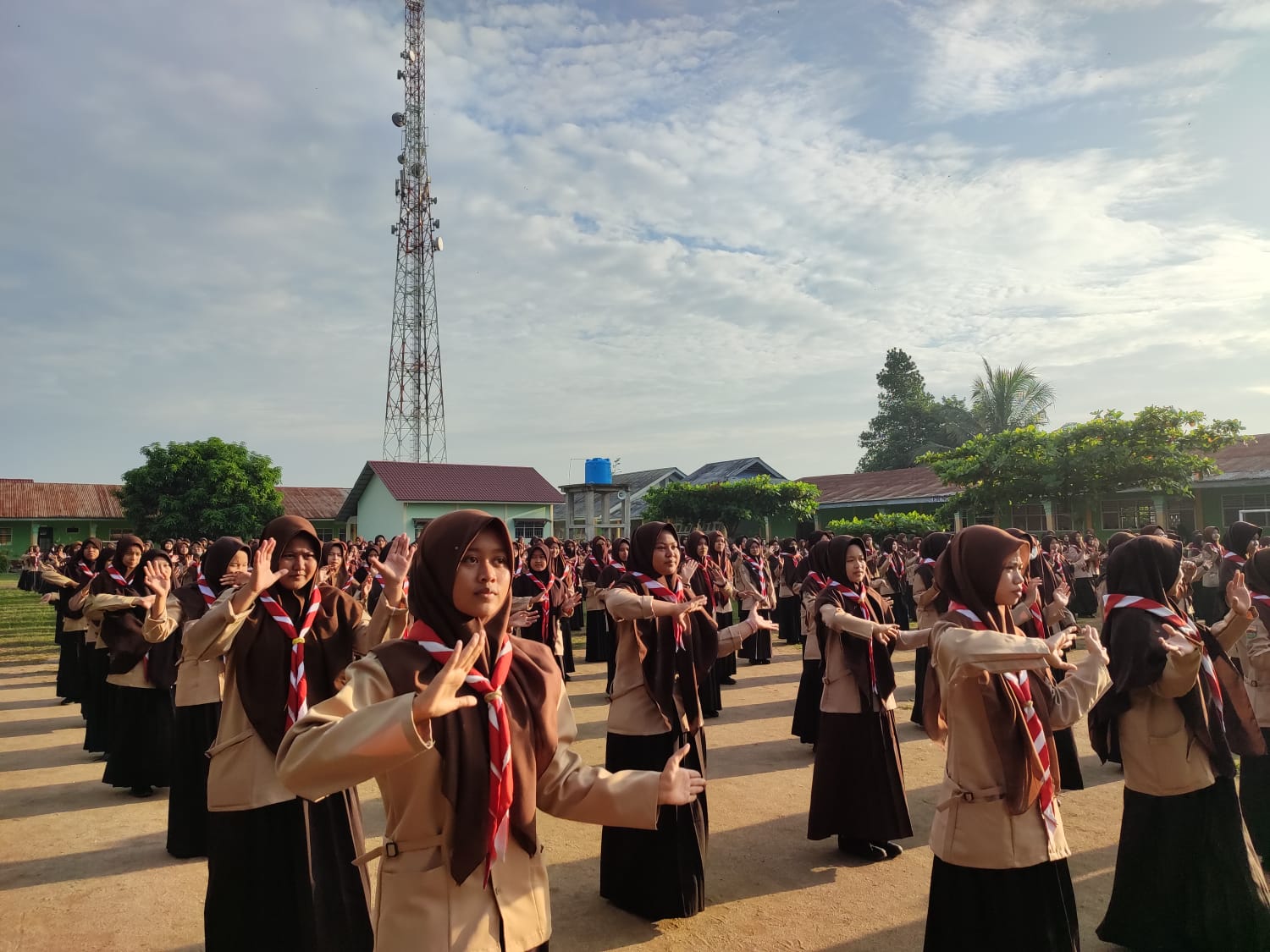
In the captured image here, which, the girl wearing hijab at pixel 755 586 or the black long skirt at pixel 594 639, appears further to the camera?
the black long skirt at pixel 594 639

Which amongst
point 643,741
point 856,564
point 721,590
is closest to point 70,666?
point 721,590

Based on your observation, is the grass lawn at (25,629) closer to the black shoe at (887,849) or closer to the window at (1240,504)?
the black shoe at (887,849)

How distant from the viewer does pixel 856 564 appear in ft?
18.5

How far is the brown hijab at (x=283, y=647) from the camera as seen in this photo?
3.69 m

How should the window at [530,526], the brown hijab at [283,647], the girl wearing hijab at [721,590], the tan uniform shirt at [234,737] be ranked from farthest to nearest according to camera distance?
the window at [530,526], the girl wearing hijab at [721,590], the brown hijab at [283,647], the tan uniform shirt at [234,737]

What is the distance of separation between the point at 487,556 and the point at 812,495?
26.2m

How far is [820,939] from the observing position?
3.94m

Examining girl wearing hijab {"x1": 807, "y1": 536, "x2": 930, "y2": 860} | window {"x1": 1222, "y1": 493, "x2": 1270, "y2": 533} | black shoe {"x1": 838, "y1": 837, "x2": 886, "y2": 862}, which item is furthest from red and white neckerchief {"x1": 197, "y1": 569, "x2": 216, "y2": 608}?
window {"x1": 1222, "y1": 493, "x2": 1270, "y2": 533}

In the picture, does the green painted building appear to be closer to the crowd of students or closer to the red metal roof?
the red metal roof

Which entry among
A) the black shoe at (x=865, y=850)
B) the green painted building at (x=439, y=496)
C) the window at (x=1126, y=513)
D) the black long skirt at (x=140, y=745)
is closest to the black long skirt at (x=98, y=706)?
the black long skirt at (x=140, y=745)

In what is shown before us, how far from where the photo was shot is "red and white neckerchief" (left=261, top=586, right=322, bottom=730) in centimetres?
372

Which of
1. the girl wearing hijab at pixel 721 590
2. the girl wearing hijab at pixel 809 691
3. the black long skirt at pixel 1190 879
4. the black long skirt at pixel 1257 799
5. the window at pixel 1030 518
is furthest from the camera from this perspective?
the window at pixel 1030 518

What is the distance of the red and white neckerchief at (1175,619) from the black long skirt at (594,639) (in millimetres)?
9574

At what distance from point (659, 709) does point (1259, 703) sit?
3359 millimetres
